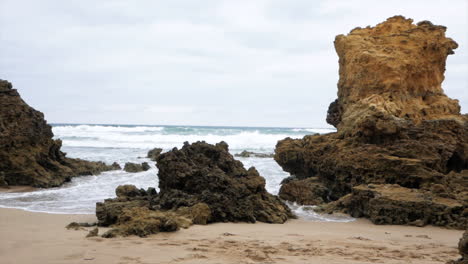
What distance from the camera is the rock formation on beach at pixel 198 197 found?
22.0 feet

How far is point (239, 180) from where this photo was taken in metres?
8.19

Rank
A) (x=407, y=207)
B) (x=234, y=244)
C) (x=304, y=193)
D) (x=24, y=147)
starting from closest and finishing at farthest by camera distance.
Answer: (x=234, y=244), (x=407, y=207), (x=304, y=193), (x=24, y=147)

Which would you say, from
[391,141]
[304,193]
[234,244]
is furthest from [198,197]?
[391,141]

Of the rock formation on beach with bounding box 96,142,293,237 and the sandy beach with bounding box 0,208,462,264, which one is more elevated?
the rock formation on beach with bounding box 96,142,293,237

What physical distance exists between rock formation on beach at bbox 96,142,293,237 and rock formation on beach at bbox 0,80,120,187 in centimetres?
443

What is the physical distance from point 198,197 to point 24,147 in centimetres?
699

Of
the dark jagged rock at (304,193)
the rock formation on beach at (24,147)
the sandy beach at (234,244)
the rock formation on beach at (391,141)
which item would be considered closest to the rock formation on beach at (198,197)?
the sandy beach at (234,244)

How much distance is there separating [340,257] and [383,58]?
6955mm

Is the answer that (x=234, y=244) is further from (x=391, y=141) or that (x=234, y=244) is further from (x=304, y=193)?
(x=391, y=141)

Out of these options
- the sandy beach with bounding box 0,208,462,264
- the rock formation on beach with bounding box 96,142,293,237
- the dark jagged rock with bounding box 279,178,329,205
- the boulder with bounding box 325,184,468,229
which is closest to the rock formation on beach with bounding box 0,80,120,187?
the rock formation on beach with bounding box 96,142,293,237

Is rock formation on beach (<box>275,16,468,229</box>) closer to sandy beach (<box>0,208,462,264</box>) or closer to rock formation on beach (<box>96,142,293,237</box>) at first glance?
sandy beach (<box>0,208,462,264</box>)

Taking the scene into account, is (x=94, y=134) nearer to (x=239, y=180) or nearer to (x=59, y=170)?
(x=59, y=170)

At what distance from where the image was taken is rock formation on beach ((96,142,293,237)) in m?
6.71

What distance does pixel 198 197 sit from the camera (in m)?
7.54
